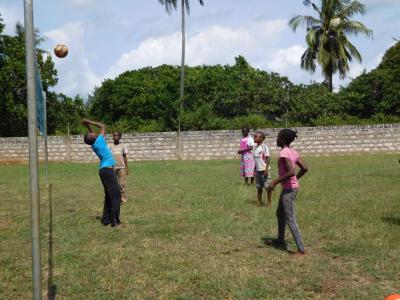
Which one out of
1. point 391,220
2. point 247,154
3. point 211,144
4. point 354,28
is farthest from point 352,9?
point 391,220

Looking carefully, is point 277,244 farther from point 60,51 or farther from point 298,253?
point 60,51

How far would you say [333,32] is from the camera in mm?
31719

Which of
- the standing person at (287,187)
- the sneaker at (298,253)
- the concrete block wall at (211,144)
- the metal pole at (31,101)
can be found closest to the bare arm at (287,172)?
the standing person at (287,187)

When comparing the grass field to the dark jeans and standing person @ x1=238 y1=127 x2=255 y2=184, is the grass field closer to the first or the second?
the dark jeans

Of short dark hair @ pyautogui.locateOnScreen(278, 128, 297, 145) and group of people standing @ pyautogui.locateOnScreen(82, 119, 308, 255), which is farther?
short dark hair @ pyautogui.locateOnScreen(278, 128, 297, 145)

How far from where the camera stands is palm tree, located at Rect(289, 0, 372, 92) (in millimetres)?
31250

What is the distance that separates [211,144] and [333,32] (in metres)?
13.9

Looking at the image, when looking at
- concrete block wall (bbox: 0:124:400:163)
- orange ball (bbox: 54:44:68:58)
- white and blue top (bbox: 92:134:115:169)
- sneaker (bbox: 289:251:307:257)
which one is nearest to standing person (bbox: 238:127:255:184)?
orange ball (bbox: 54:44:68:58)

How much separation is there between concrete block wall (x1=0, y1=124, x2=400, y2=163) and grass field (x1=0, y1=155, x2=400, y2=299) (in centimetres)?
1145

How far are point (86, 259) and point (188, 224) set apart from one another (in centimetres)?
234

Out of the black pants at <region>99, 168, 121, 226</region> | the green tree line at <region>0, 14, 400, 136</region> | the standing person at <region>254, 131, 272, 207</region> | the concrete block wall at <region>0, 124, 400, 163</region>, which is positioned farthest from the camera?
the green tree line at <region>0, 14, 400, 136</region>

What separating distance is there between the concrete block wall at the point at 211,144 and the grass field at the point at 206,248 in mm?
11446

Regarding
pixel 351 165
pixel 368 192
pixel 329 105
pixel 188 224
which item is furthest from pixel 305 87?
pixel 188 224

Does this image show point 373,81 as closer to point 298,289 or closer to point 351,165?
point 351,165
